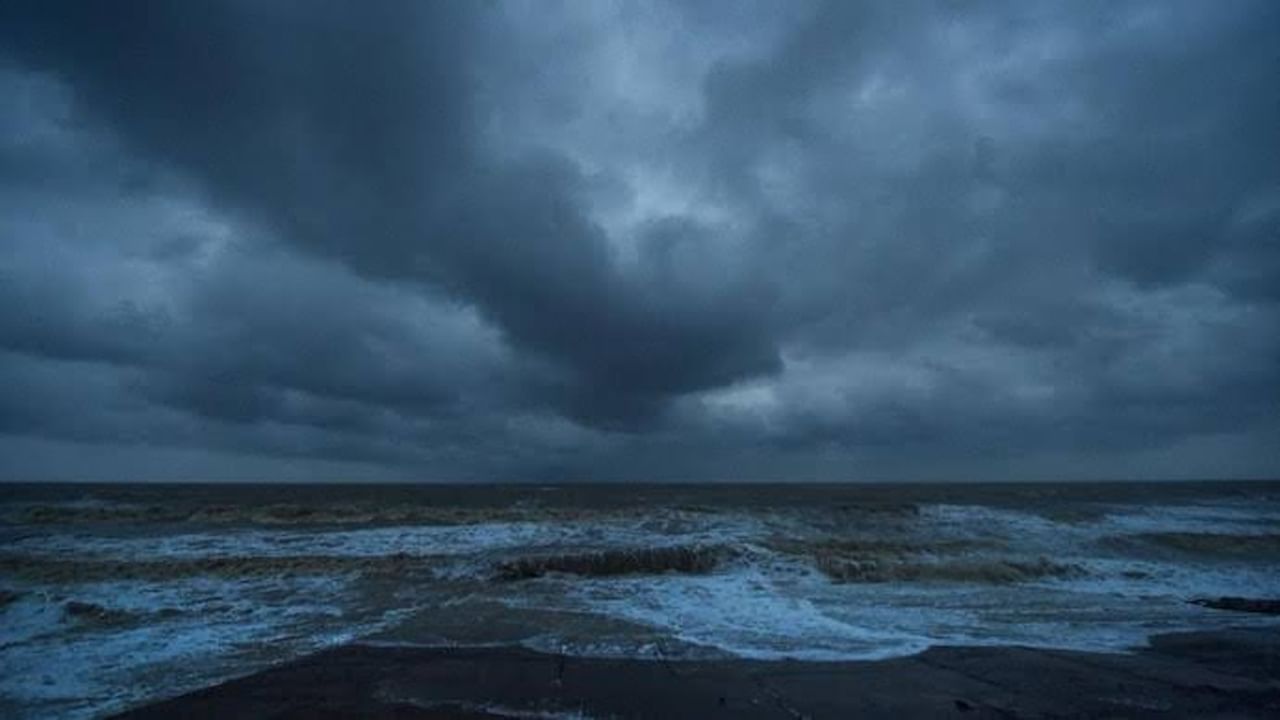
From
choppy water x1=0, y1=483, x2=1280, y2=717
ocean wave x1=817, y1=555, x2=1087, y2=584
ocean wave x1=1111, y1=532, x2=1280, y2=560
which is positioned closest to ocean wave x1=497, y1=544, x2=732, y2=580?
choppy water x1=0, y1=483, x2=1280, y2=717

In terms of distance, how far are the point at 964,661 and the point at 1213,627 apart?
7038mm

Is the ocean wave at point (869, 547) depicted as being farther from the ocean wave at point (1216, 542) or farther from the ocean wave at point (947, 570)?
the ocean wave at point (1216, 542)

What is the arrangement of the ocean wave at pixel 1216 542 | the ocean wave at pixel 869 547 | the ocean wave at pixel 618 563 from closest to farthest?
the ocean wave at pixel 618 563 < the ocean wave at pixel 869 547 < the ocean wave at pixel 1216 542

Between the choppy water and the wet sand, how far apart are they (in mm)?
864

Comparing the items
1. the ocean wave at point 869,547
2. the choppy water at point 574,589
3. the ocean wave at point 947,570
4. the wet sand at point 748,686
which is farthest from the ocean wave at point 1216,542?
the wet sand at point 748,686

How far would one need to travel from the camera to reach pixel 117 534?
94.2 ft

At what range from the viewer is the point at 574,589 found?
658 inches

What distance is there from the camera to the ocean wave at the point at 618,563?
64.3 feet

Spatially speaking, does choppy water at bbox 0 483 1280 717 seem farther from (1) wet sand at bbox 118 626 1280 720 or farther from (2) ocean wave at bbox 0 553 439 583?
(1) wet sand at bbox 118 626 1280 720

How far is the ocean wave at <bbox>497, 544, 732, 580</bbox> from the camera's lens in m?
19.6

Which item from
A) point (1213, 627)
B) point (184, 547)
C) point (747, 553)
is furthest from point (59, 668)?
point (1213, 627)

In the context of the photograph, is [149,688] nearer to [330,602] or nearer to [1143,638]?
[330,602]

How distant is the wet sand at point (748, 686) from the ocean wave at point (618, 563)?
901cm

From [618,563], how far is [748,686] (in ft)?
39.7
